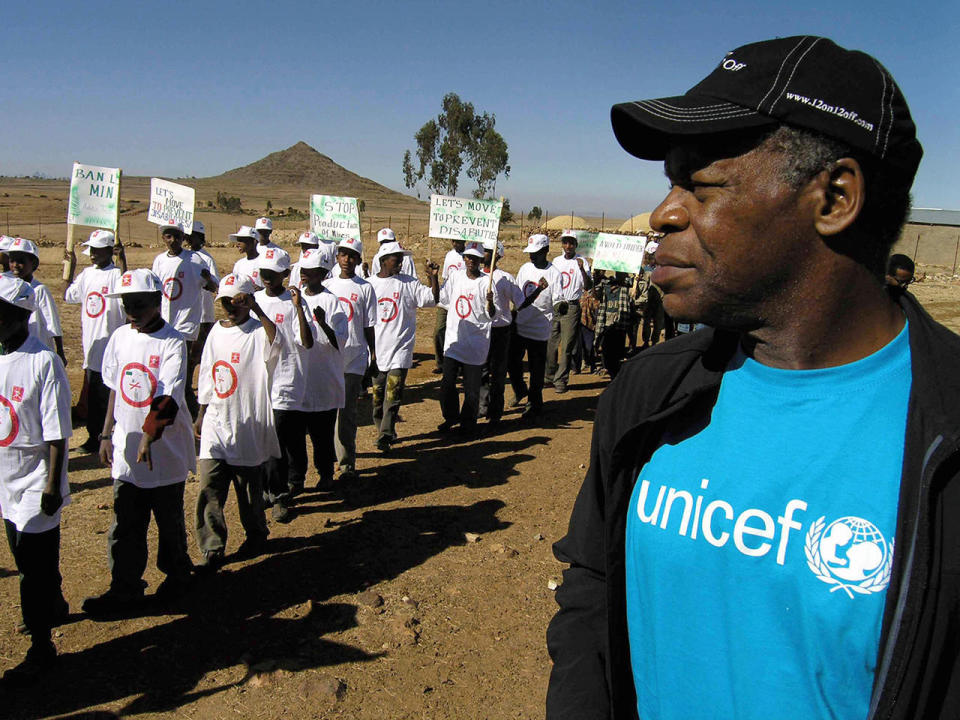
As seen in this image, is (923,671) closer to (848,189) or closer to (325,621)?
(848,189)

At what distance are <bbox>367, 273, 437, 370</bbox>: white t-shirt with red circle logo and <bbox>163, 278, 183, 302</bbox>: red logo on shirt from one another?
2538 mm

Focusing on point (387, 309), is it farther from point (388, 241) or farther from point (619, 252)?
point (619, 252)

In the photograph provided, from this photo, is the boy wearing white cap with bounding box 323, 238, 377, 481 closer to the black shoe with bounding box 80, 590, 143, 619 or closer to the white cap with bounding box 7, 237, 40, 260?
the black shoe with bounding box 80, 590, 143, 619

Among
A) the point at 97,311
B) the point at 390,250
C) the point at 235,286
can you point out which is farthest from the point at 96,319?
the point at 235,286

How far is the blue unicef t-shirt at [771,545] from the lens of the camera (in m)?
1.24

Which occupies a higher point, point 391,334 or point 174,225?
point 174,225

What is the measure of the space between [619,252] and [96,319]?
770 cm

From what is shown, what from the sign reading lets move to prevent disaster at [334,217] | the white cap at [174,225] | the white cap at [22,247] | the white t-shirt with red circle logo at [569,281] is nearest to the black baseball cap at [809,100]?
the white cap at [22,247]

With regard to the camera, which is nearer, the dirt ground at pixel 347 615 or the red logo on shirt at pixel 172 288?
the dirt ground at pixel 347 615

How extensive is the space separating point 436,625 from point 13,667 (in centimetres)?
242

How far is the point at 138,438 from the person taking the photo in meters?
4.79

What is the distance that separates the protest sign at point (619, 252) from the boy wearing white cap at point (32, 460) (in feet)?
30.1

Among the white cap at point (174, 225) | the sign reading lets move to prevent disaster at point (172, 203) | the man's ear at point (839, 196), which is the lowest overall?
the man's ear at point (839, 196)

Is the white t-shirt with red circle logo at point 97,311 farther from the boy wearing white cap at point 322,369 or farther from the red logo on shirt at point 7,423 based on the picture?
the red logo on shirt at point 7,423
